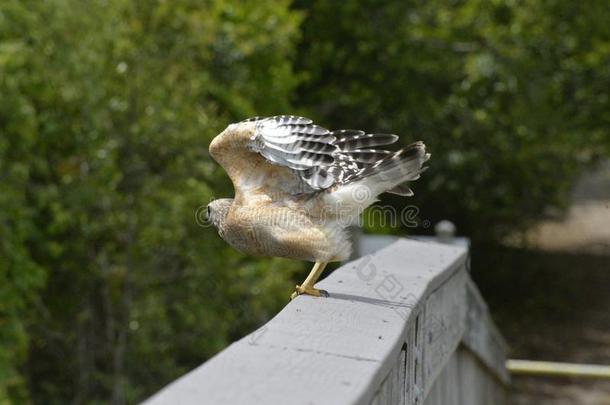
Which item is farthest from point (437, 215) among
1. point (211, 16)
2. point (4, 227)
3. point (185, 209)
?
point (4, 227)

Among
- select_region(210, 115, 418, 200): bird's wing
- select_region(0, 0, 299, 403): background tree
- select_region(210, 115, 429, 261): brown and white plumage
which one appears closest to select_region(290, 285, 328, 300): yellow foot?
select_region(210, 115, 429, 261): brown and white plumage

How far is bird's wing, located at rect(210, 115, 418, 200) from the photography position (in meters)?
3.47

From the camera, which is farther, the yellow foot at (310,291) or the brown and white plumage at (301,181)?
the brown and white plumage at (301,181)

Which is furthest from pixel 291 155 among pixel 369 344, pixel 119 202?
pixel 119 202

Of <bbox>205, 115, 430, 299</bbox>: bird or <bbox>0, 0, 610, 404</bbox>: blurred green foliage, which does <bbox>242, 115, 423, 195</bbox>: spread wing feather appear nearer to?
<bbox>205, 115, 430, 299</bbox>: bird

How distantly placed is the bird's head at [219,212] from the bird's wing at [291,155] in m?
0.08

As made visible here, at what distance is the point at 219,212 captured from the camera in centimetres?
357

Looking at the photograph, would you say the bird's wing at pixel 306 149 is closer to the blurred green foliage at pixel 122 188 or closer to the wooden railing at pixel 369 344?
the wooden railing at pixel 369 344

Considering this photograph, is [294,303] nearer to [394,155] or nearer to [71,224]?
[394,155]

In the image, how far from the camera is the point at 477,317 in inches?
177

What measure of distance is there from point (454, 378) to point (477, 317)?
60 centimetres

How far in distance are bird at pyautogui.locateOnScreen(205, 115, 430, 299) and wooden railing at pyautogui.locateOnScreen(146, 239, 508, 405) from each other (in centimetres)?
16

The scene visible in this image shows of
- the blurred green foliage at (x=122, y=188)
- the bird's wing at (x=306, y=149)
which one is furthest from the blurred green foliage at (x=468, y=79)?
the bird's wing at (x=306, y=149)

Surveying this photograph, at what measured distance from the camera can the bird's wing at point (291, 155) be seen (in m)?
3.47
